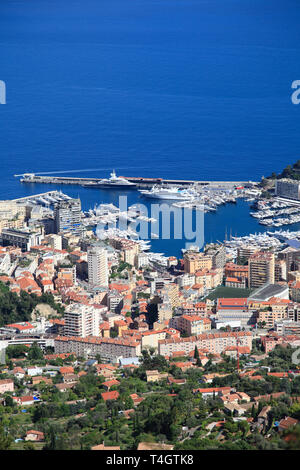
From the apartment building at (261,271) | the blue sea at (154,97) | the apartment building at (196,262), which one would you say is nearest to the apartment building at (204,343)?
the apartment building at (261,271)

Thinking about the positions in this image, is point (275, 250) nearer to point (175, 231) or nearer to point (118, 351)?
point (175, 231)

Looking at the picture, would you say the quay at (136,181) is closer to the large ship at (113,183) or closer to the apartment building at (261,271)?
the large ship at (113,183)

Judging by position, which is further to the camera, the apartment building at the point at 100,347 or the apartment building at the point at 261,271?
the apartment building at the point at 261,271

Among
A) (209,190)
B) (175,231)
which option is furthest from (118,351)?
(209,190)

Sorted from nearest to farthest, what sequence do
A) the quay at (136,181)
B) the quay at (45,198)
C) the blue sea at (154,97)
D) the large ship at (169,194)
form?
the quay at (45,198)
the large ship at (169,194)
the quay at (136,181)
the blue sea at (154,97)

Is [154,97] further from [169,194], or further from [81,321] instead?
[81,321]
